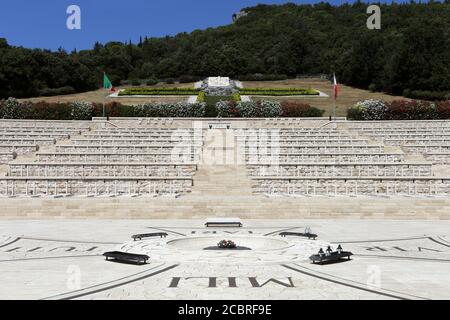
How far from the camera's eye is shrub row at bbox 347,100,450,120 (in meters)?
45.5

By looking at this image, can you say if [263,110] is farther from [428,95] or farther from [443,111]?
[428,95]

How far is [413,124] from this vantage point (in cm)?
4225

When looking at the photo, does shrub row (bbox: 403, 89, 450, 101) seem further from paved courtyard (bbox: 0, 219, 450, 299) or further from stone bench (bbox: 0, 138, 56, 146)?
paved courtyard (bbox: 0, 219, 450, 299)

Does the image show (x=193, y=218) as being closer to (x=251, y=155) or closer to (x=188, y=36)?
(x=251, y=155)

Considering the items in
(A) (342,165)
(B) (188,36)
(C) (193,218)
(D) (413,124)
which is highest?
(B) (188,36)

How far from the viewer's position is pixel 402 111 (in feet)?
151

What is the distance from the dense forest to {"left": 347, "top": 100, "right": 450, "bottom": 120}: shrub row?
25964mm

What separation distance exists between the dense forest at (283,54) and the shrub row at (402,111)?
1022 inches

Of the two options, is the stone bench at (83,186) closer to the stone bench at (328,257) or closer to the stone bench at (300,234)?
the stone bench at (300,234)

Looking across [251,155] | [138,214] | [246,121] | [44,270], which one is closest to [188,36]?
[246,121]

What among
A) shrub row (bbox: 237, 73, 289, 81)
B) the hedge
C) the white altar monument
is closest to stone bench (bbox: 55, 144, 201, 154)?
the hedge

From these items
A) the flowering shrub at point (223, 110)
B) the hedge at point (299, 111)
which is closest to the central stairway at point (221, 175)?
the flowering shrub at point (223, 110)

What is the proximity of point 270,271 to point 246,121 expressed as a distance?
111ft

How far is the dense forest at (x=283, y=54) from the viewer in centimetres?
7738
